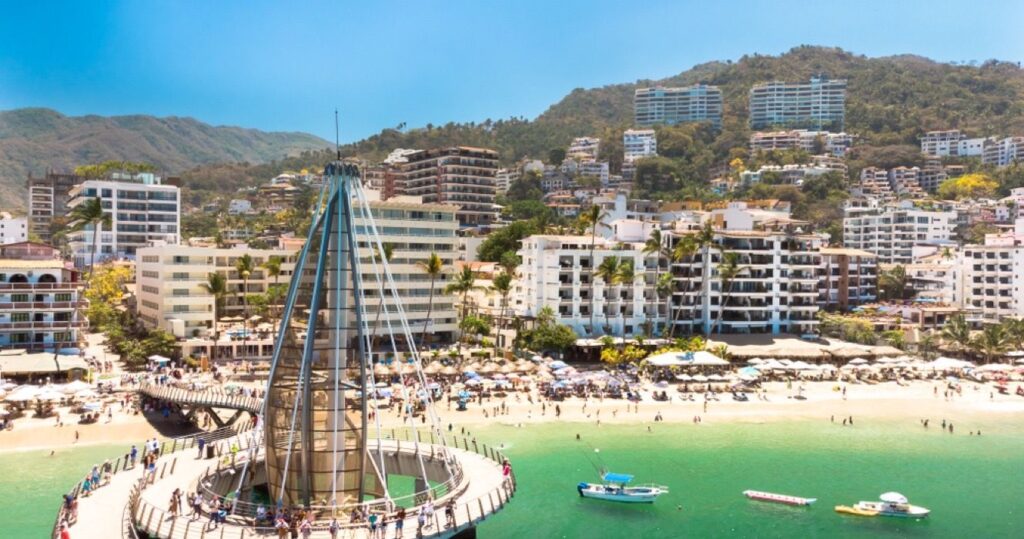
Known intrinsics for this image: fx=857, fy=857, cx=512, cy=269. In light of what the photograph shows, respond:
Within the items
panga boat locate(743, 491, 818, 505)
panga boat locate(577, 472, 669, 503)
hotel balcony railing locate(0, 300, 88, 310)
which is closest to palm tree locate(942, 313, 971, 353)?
panga boat locate(743, 491, 818, 505)

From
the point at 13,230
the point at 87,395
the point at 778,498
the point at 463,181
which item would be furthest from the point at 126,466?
the point at 13,230

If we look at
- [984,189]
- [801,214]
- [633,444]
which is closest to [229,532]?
[633,444]

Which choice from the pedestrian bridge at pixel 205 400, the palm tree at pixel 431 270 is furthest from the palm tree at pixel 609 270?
the pedestrian bridge at pixel 205 400

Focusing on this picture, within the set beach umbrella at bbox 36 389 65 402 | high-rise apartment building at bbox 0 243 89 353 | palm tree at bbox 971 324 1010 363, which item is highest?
high-rise apartment building at bbox 0 243 89 353

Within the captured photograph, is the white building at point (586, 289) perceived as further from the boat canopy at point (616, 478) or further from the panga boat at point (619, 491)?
the panga boat at point (619, 491)

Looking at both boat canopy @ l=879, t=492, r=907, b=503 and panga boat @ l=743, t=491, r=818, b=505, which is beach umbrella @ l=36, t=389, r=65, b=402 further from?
boat canopy @ l=879, t=492, r=907, b=503

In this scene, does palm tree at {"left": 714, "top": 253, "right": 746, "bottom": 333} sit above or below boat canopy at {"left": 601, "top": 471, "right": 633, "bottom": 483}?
above
